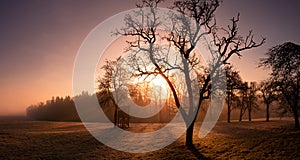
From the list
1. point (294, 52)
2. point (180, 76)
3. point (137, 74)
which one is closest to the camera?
point (294, 52)

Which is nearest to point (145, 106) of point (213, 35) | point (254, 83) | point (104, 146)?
point (254, 83)

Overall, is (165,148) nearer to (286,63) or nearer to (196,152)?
(196,152)

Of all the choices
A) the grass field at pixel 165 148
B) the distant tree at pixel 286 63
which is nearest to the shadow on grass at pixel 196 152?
the grass field at pixel 165 148

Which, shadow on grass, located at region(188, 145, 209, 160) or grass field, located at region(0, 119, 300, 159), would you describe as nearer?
grass field, located at region(0, 119, 300, 159)

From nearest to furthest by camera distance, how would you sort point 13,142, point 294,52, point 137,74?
1. point 294,52
2. point 137,74
3. point 13,142

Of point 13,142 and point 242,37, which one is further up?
point 242,37

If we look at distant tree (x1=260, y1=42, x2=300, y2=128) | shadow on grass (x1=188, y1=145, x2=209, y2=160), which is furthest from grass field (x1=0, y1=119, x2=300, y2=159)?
distant tree (x1=260, y1=42, x2=300, y2=128)

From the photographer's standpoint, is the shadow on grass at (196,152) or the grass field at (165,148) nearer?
the grass field at (165,148)

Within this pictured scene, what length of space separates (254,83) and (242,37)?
50.7 metres

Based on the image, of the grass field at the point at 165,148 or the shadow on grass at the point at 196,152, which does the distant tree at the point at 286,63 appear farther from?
the shadow on grass at the point at 196,152

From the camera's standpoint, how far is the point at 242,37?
24.1 m

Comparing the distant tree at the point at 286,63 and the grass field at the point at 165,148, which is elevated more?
the distant tree at the point at 286,63

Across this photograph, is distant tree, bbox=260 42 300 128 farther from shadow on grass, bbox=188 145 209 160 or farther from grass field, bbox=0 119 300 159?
shadow on grass, bbox=188 145 209 160

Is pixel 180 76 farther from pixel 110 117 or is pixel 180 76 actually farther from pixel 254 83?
pixel 110 117
